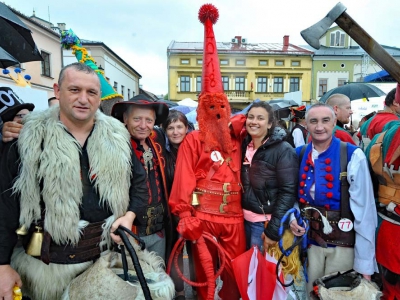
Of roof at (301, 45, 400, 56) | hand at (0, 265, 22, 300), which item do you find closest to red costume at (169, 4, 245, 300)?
hand at (0, 265, 22, 300)

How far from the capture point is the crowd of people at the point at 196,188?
1634 mm

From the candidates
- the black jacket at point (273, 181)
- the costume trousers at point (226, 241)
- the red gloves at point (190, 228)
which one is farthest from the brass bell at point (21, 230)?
the black jacket at point (273, 181)

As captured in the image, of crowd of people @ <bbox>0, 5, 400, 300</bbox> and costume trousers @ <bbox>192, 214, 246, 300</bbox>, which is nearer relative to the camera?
crowd of people @ <bbox>0, 5, 400, 300</bbox>

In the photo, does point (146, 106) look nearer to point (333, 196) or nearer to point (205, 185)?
point (205, 185)

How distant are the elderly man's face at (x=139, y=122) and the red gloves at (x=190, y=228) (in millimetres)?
837

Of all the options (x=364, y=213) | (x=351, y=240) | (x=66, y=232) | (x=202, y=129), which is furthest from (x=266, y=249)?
(x=66, y=232)

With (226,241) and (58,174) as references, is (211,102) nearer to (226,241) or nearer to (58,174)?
(226,241)

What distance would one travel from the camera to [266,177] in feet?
7.68

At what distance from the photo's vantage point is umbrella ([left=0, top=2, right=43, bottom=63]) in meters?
2.75

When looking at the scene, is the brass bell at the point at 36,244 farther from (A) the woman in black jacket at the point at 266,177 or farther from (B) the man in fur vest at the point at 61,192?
(A) the woman in black jacket at the point at 266,177


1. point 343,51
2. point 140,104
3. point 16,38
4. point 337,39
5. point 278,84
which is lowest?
point 140,104

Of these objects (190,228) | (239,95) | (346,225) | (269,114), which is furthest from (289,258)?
(239,95)

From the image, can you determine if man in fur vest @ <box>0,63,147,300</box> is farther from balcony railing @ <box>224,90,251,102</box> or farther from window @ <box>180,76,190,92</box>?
balcony railing @ <box>224,90,251,102</box>

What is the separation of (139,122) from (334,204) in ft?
5.83
